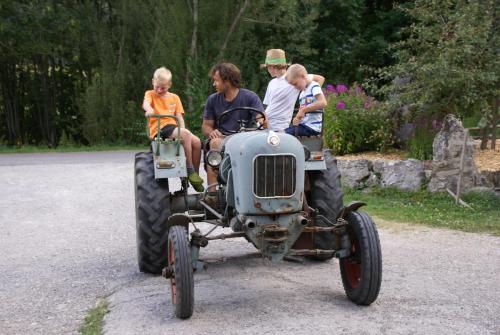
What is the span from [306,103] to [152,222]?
2285 millimetres

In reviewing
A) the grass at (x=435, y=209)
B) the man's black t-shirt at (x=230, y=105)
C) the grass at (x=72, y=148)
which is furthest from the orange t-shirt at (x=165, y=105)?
the grass at (x=72, y=148)

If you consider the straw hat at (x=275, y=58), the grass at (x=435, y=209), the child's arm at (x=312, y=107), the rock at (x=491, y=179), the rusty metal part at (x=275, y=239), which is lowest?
the grass at (x=435, y=209)

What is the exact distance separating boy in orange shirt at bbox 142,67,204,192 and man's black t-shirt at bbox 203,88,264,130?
28 centimetres

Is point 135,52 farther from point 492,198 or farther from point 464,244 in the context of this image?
point 464,244

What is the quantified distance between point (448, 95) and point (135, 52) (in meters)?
13.3

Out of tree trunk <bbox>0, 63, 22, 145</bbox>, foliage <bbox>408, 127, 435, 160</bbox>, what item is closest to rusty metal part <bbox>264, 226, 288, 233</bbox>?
foliage <bbox>408, 127, 435, 160</bbox>

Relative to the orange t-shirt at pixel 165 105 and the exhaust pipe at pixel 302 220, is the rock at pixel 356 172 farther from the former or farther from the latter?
the exhaust pipe at pixel 302 220

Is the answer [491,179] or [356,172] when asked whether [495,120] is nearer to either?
[491,179]

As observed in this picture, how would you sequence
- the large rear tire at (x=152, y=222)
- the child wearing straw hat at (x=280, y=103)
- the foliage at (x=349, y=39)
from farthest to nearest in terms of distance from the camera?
the foliage at (x=349, y=39) < the child wearing straw hat at (x=280, y=103) < the large rear tire at (x=152, y=222)

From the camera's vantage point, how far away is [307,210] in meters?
5.70

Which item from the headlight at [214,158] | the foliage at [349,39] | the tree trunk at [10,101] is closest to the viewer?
the headlight at [214,158]

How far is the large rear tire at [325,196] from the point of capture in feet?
20.9

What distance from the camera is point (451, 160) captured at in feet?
31.4

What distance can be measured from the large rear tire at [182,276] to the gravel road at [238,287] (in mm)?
114
